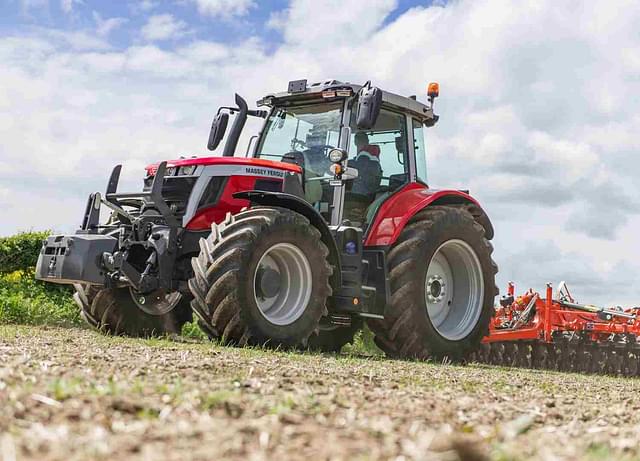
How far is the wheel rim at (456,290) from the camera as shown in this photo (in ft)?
32.7

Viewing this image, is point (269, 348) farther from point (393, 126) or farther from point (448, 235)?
point (393, 126)

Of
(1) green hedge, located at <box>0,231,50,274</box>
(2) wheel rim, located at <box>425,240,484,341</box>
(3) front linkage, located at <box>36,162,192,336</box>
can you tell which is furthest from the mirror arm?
(1) green hedge, located at <box>0,231,50,274</box>

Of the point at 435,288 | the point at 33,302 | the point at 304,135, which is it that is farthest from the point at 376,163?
the point at 33,302

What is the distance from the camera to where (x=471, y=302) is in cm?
1026

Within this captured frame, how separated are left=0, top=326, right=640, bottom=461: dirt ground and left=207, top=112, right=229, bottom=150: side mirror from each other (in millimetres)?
4396

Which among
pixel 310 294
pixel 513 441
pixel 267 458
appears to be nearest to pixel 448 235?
pixel 310 294

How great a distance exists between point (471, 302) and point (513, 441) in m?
7.29

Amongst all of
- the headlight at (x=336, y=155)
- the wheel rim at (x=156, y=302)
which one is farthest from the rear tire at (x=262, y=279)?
the wheel rim at (x=156, y=302)

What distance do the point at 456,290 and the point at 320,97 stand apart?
266 cm

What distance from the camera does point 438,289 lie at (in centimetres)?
990

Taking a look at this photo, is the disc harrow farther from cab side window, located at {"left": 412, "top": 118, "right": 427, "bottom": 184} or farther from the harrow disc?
cab side window, located at {"left": 412, "top": 118, "right": 427, "bottom": 184}

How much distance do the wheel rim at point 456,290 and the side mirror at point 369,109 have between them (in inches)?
76.0

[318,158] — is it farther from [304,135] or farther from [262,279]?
[262,279]

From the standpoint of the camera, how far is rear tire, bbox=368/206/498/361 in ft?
29.9
